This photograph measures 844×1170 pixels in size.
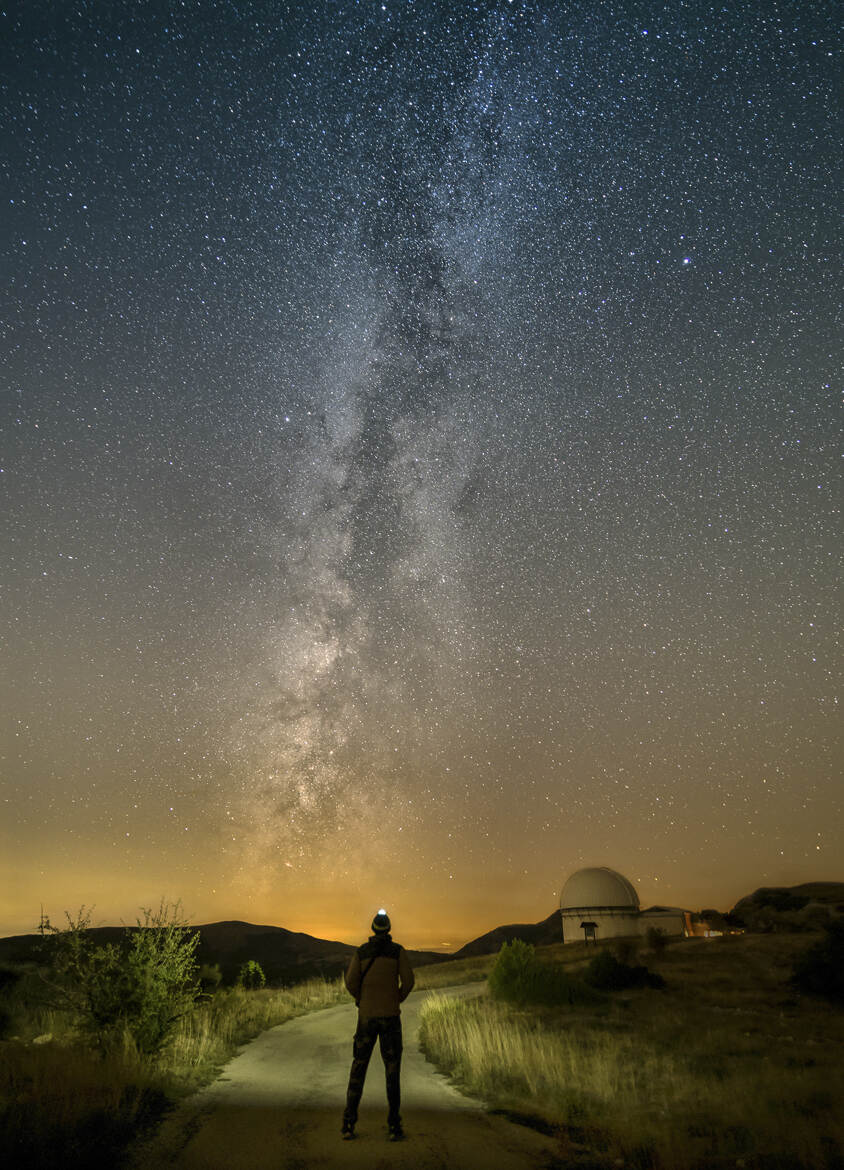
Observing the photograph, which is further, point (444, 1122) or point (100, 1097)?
point (444, 1122)

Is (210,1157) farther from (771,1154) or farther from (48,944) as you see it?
(48,944)

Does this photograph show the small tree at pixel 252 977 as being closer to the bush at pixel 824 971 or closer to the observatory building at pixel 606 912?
the bush at pixel 824 971

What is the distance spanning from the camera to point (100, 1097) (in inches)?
259

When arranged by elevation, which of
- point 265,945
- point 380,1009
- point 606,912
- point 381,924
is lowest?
point 380,1009

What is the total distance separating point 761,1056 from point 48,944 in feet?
35.8

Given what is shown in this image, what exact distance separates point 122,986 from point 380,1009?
16.6 ft

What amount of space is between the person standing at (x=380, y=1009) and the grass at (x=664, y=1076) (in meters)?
1.50

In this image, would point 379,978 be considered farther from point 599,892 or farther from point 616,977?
point 599,892

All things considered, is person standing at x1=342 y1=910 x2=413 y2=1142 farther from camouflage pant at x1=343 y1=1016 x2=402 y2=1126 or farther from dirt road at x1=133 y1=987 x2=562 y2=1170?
dirt road at x1=133 y1=987 x2=562 y2=1170

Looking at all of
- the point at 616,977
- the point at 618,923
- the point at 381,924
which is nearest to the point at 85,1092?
the point at 381,924

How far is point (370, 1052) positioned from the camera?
21.1 feet

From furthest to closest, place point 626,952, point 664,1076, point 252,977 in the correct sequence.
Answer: point 626,952, point 252,977, point 664,1076

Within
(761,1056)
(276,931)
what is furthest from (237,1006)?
(276,931)

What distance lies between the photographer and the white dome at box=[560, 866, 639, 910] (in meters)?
53.3
